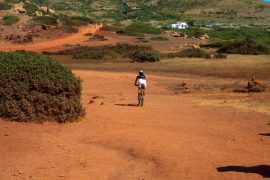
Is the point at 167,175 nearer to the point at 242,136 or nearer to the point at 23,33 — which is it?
the point at 242,136

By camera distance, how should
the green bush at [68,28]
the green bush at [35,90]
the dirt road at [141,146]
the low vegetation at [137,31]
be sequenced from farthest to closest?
the low vegetation at [137,31], the green bush at [68,28], the green bush at [35,90], the dirt road at [141,146]

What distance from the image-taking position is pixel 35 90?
1396cm

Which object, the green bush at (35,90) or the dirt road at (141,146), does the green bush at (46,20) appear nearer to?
the dirt road at (141,146)

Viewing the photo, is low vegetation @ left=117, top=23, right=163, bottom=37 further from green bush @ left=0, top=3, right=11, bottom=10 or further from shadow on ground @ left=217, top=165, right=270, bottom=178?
shadow on ground @ left=217, top=165, right=270, bottom=178

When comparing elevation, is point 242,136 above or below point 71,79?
below

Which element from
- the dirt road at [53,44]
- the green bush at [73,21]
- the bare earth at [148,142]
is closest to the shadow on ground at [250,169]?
the bare earth at [148,142]

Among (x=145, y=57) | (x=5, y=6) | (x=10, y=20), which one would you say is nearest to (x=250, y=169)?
(x=145, y=57)

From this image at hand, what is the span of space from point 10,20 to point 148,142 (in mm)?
47548

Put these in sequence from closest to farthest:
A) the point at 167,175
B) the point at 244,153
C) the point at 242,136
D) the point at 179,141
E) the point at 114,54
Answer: the point at 167,175 < the point at 244,153 < the point at 179,141 < the point at 242,136 < the point at 114,54

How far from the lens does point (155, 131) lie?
13.7 metres

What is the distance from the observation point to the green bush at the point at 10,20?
5650 cm

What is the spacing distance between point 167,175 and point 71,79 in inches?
222

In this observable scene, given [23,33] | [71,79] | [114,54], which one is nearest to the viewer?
[71,79]

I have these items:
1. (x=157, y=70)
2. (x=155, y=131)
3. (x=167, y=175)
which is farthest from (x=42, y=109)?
(x=157, y=70)
